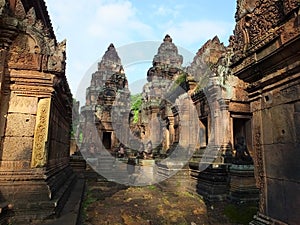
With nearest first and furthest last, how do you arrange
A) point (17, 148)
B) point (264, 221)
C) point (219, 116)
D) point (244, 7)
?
point (264, 221)
point (244, 7)
point (17, 148)
point (219, 116)

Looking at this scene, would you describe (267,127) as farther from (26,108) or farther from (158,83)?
(158,83)

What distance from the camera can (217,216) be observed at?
5742 mm

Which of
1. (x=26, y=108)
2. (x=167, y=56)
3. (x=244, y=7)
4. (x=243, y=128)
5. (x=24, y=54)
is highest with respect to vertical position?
(x=167, y=56)

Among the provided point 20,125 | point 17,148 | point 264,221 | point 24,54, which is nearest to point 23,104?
point 20,125

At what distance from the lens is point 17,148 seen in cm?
413

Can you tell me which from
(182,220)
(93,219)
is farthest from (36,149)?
(182,220)

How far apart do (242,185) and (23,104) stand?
6.70 m

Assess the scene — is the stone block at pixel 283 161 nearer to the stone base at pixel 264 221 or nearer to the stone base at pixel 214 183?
the stone base at pixel 264 221

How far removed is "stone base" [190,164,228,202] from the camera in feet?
24.5

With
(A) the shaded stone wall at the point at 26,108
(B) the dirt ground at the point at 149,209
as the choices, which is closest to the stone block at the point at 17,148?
(A) the shaded stone wall at the point at 26,108

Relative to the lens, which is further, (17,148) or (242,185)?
(242,185)

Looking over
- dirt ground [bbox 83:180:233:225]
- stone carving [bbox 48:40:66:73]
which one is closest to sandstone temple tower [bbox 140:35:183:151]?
dirt ground [bbox 83:180:233:225]

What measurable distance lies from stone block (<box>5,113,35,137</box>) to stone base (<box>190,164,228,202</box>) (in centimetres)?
583

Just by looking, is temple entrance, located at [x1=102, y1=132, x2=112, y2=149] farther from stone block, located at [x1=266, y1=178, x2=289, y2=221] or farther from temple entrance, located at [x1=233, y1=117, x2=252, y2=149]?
stone block, located at [x1=266, y1=178, x2=289, y2=221]
